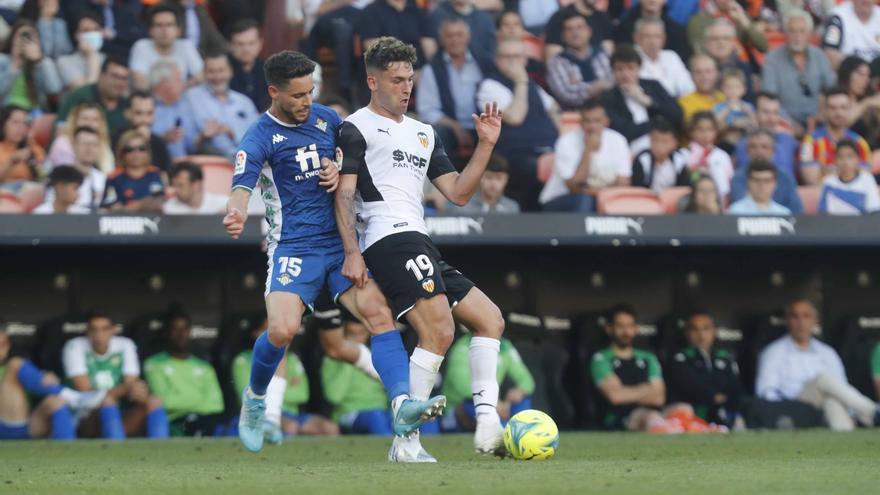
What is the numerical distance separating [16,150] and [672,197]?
5.46 meters

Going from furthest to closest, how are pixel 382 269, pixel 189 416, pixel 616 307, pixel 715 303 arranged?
pixel 715 303, pixel 616 307, pixel 189 416, pixel 382 269

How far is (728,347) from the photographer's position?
46.8 ft

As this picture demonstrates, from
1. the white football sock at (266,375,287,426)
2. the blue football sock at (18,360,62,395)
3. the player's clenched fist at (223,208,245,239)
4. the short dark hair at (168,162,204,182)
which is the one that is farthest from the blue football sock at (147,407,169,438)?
the player's clenched fist at (223,208,245,239)

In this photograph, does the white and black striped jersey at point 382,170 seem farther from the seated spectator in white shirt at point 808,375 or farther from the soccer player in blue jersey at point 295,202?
the seated spectator in white shirt at point 808,375

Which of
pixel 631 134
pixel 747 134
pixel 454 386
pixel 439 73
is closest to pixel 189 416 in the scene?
pixel 454 386

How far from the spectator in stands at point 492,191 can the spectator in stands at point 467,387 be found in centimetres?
109

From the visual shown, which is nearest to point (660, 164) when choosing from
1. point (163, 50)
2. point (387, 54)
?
point (163, 50)

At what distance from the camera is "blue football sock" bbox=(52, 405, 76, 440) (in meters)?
11.9

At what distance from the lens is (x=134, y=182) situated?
39.6 ft

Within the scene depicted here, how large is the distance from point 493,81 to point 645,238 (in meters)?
2.05

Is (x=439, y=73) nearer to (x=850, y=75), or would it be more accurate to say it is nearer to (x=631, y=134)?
(x=631, y=134)

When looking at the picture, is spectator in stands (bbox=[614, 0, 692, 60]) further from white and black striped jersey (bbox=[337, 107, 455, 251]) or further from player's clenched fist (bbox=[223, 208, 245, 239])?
player's clenched fist (bbox=[223, 208, 245, 239])

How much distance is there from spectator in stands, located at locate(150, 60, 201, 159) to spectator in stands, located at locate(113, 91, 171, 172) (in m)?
0.13

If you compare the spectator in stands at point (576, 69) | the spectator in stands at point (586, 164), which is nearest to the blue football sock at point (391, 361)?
the spectator in stands at point (586, 164)
